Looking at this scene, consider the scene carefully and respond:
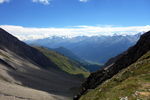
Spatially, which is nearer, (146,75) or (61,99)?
(146,75)

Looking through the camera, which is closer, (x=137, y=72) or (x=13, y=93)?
(x=137, y=72)

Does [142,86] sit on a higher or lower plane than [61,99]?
higher

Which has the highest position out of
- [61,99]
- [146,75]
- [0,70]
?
[146,75]

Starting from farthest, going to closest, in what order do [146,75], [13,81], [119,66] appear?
[13,81] → [119,66] → [146,75]

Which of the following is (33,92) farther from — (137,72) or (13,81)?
(137,72)

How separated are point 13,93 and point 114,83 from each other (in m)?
103

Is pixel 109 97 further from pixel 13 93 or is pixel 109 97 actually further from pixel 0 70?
pixel 0 70

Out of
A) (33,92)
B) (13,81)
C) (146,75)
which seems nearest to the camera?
(146,75)

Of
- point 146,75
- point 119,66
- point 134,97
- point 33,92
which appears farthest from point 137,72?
point 33,92

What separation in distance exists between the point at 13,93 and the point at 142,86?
370 ft

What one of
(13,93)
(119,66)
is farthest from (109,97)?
(13,93)

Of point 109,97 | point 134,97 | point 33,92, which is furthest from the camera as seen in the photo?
point 33,92

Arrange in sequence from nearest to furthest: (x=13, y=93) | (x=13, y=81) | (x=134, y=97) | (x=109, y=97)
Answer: (x=134, y=97) → (x=109, y=97) → (x=13, y=93) → (x=13, y=81)

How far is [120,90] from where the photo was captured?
120 feet
